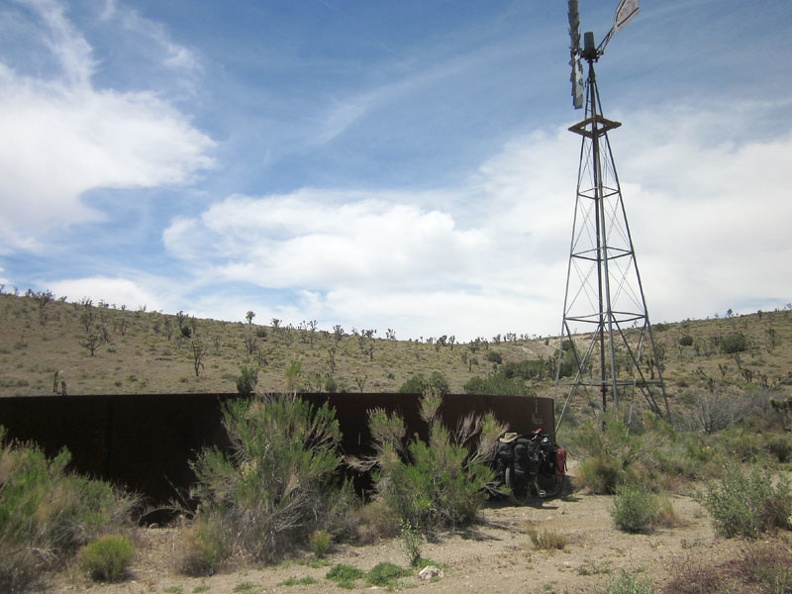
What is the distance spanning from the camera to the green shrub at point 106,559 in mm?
7684

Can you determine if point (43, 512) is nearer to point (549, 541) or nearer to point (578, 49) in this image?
point (549, 541)

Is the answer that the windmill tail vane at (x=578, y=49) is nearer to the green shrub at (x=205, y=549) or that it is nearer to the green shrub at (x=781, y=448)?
the green shrub at (x=781, y=448)

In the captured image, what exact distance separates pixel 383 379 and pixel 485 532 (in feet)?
110

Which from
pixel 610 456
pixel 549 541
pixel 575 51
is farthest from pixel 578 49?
pixel 549 541

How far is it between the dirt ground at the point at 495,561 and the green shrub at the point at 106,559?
0.15 metres

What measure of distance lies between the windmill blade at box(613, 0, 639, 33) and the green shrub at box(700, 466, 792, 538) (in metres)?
15.9

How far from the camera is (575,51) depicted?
21.8m

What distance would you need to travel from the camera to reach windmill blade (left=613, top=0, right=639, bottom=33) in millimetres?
20047

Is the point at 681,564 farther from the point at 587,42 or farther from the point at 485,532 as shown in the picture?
the point at 587,42

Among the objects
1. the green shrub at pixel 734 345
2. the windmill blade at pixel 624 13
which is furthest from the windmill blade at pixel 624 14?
the green shrub at pixel 734 345

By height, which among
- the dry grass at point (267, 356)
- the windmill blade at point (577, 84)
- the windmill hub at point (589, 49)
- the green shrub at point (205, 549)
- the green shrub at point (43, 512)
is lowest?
the green shrub at point (205, 549)

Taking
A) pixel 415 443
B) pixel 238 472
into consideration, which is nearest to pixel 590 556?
pixel 415 443

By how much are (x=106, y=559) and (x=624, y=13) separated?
68.5ft

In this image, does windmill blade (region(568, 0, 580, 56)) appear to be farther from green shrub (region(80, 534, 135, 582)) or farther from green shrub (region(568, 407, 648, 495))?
green shrub (region(80, 534, 135, 582))
